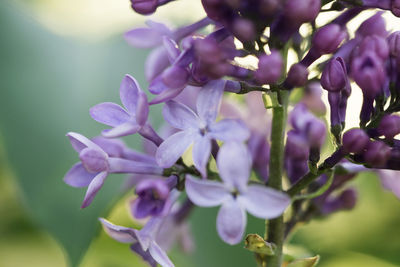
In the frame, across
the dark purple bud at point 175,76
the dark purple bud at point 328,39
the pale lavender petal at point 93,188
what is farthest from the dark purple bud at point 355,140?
the pale lavender petal at point 93,188

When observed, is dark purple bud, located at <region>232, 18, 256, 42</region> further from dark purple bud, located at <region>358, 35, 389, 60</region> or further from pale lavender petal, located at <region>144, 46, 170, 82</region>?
pale lavender petal, located at <region>144, 46, 170, 82</region>

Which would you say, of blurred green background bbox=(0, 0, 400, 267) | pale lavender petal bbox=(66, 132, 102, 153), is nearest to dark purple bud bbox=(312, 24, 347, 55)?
pale lavender petal bbox=(66, 132, 102, 153)

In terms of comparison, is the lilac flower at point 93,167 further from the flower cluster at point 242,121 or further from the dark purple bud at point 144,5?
the dark purple bud at point 144,5

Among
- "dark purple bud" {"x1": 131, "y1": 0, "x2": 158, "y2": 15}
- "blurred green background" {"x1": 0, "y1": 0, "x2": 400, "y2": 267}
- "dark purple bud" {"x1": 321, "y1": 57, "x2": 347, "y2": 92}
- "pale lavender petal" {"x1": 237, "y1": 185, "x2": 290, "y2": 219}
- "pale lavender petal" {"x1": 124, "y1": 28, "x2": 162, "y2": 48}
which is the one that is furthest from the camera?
"blurred green background" {"x1": 0, "y1": 0, "x2": 400, "y2": 267}

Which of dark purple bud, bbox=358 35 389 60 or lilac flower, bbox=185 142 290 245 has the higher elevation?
dark purple bud, bbox=358 35 389 60

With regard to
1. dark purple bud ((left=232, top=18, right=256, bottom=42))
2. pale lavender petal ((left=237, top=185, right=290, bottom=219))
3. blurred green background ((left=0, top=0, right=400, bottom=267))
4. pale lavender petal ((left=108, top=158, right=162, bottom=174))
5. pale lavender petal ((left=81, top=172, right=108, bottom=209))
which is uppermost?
dark purple bud ((left=232, top=18, right=256, bottom=42))

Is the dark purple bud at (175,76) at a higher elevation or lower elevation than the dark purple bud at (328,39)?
higher

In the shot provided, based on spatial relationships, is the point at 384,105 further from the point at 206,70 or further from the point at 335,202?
the point at 335,202

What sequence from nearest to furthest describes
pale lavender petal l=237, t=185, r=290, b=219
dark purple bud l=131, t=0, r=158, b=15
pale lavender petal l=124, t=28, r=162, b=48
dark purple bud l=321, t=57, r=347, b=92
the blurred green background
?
pale lavender petal l=237, t=185, r=290, b=219 → dark purple bud l=321, t=57, r=347, b=92 → dark purple bud l=131, t=0, r=158, b=15 → pale lavender petal l=124, t=28, r=162, b=48 → the blurred green background
